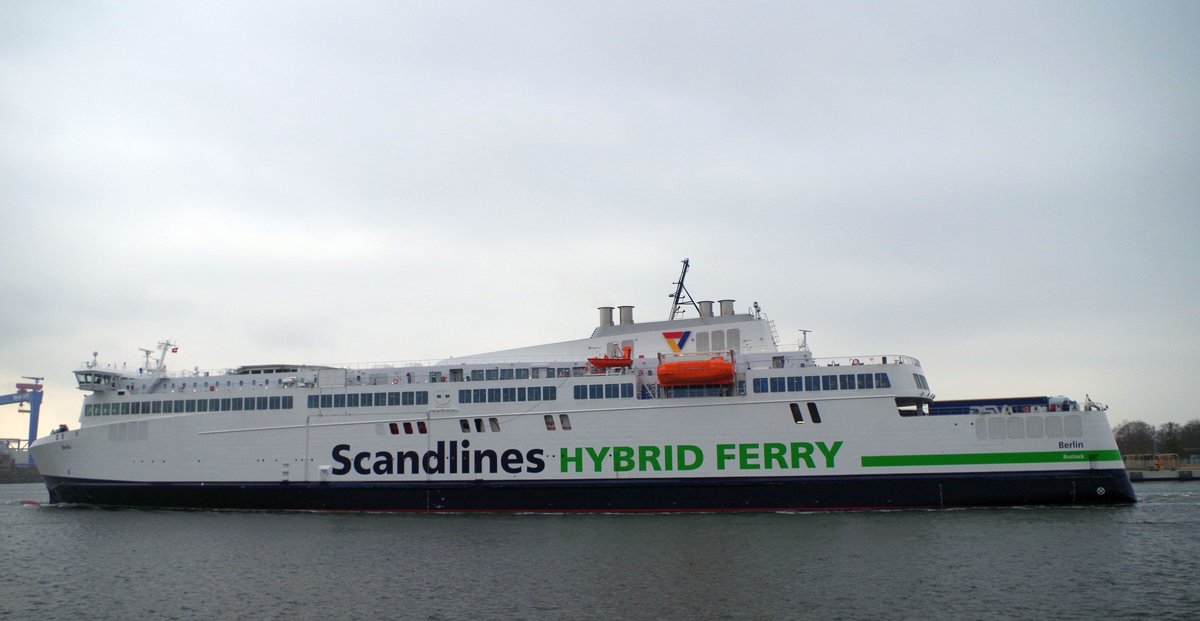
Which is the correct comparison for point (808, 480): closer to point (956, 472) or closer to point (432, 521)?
point (956, 472)

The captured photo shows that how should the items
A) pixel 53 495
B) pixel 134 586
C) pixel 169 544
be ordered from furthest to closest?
pixel 53 495
pixel 169 544
pixel 134 586

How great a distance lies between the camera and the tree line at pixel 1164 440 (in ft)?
287

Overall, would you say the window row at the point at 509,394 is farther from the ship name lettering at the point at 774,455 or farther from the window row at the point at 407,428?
the ship name lettering at the point at 774,455

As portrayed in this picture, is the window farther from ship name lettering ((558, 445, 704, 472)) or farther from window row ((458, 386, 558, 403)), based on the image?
window row ((458, 386, 558, 403))

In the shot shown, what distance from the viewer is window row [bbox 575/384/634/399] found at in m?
35.7

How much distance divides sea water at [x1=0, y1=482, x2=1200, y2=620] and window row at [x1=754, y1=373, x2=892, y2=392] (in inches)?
185

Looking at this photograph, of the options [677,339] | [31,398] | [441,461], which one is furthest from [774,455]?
[31,398]

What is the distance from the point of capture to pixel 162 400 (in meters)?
40.2

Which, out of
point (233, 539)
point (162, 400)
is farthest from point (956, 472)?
point (162, 400)

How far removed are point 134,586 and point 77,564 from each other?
4662 mm

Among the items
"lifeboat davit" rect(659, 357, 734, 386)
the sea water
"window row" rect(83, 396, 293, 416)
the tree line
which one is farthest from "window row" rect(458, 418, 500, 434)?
the tree line

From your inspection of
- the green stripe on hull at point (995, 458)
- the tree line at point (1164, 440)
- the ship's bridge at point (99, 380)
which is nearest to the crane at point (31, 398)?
the ship's bridge at point (99, 380)

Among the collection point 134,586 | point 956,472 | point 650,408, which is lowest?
point 134,586

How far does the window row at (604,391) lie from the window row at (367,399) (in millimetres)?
6685
